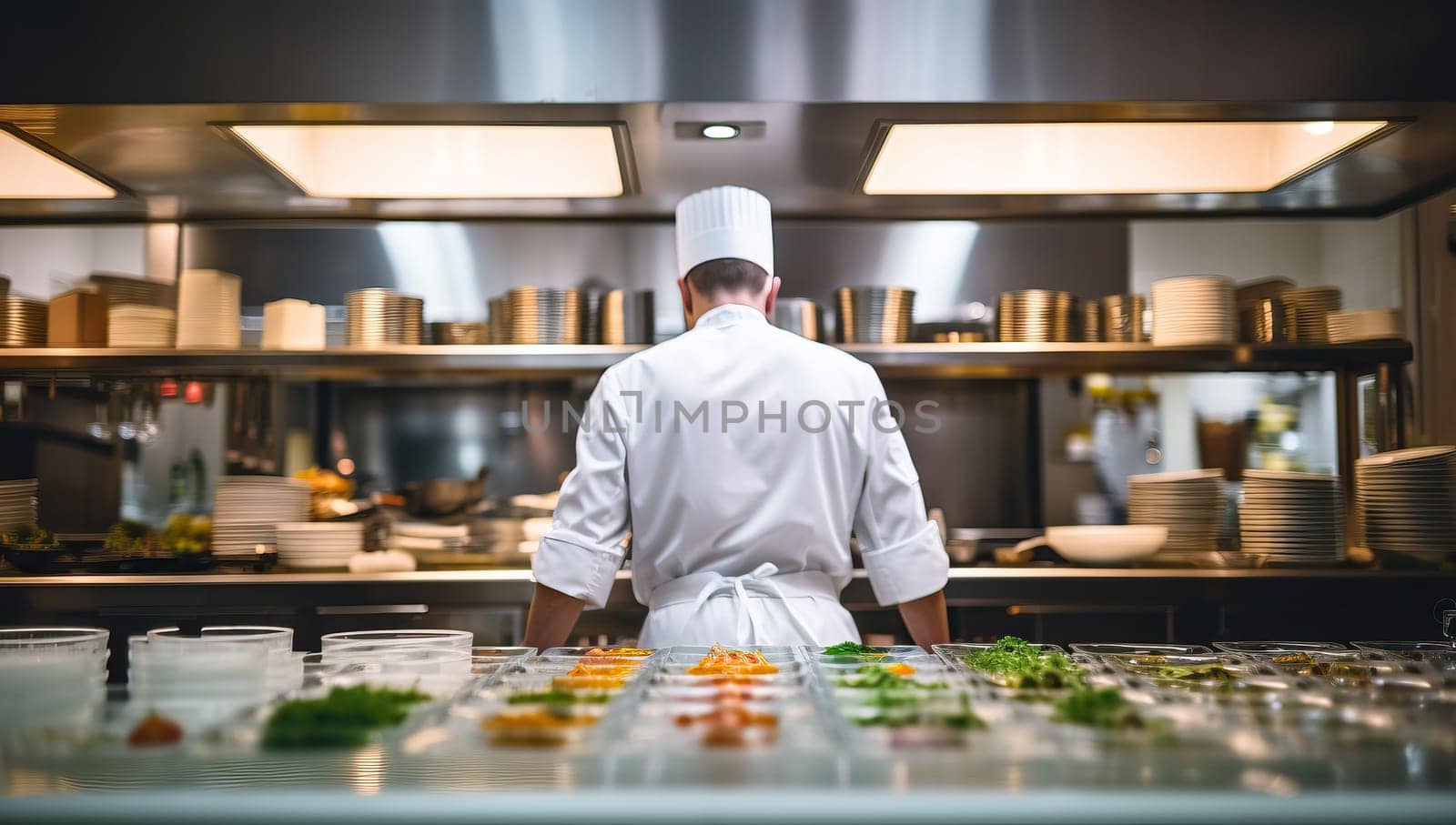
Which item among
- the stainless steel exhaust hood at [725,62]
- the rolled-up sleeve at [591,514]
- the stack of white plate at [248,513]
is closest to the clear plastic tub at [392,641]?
the rolled-up sleeve at [591,514]

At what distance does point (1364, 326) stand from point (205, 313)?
3.33m

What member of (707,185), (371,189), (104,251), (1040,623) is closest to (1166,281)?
(1040,623)

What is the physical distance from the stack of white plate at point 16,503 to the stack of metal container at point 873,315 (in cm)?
248

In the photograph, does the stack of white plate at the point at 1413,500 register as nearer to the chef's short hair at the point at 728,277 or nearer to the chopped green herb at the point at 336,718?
the chef's short hair at the point at 728,277

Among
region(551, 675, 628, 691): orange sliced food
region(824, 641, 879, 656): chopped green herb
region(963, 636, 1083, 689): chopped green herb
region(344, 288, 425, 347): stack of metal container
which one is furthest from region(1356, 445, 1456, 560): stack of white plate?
region(344, 288, 425, 347): stack of metal container

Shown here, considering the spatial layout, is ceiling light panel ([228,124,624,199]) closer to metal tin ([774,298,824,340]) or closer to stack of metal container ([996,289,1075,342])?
metal tin ([774,298,824,340])

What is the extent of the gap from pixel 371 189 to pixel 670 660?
2229 mm

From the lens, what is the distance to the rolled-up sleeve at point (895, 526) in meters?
1.99

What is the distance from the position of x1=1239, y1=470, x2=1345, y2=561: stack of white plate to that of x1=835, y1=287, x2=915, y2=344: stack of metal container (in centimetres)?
111

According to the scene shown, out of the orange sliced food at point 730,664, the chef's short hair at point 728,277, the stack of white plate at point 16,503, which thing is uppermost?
the chef's short hair at point 728,277

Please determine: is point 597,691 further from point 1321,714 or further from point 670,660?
point 1321,714

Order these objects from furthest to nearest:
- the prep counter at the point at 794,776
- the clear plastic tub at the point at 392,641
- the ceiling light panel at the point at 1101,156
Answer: the ceiling light panel at the point at 1101,156, the clear plastic tub at the point at 392,641, the prep counter at the point at 794,776

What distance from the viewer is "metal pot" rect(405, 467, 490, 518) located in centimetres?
341

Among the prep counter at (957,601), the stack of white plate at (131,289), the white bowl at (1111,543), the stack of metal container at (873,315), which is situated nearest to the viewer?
the prep counter at (957,601)
